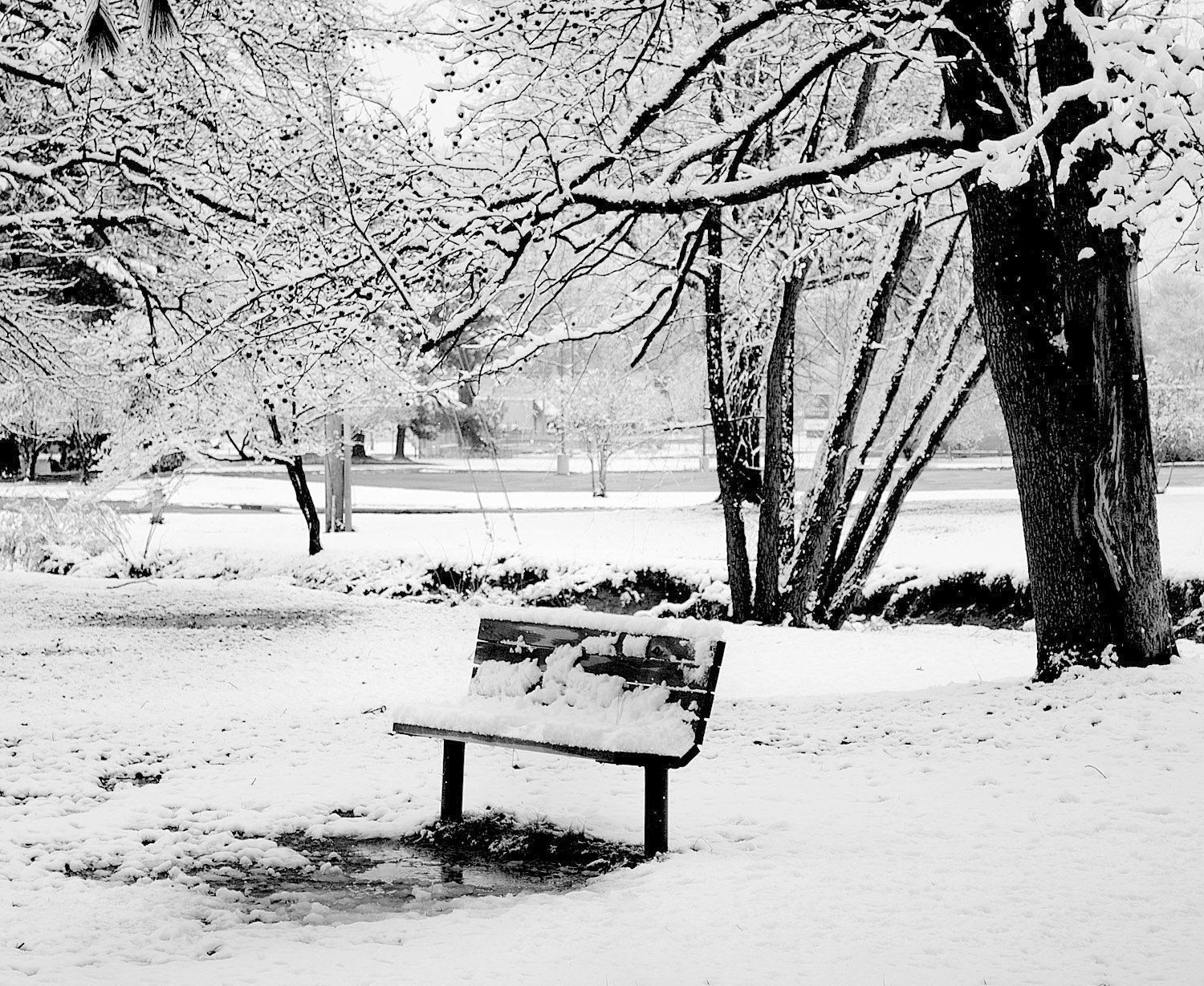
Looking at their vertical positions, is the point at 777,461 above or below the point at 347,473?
above

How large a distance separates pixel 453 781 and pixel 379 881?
0.74 meters

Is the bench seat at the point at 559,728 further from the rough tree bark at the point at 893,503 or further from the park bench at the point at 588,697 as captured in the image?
the rough tree bark at the point at 893,503

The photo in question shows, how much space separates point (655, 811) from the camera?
435 cm

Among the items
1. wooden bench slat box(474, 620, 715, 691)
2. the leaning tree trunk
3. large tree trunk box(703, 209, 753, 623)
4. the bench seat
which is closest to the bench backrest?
wooden bench slat box(474, 620, 715, 691)

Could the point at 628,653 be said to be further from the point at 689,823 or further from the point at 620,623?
the point at 689,823

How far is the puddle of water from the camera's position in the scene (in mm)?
3977

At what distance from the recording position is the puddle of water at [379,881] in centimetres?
398

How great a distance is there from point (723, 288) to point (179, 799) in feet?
27.6

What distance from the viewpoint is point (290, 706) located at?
26.0 ft

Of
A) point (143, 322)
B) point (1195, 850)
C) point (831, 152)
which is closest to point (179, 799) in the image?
point (1195, 850)

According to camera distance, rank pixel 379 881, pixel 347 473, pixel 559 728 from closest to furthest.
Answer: pixel 379 881, pixel 559 728, pixel 347 473

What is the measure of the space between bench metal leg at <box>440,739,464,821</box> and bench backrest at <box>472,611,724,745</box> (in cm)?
41

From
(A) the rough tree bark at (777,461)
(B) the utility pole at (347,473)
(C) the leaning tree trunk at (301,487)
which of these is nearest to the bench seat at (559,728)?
(A) the rough tree bark at (777,461)

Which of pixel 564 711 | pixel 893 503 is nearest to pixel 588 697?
pixel 564 711
